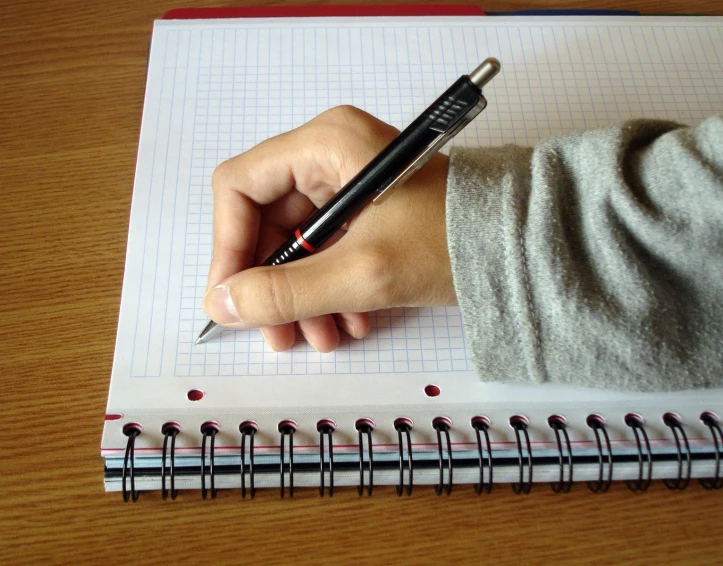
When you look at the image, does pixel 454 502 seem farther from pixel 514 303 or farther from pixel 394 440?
pixel 514 303

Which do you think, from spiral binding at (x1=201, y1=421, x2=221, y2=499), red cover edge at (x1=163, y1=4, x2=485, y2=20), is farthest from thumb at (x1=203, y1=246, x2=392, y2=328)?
red cover edge at (x1=163, y1=4, x2=485, y2=20)

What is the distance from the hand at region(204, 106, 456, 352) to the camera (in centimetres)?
47

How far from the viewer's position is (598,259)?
45cm

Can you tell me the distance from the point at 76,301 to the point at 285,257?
8.5 inches

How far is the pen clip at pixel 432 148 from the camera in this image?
1.42ft

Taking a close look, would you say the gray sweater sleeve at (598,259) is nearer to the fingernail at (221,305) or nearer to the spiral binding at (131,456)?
the fingernail at (221,305)

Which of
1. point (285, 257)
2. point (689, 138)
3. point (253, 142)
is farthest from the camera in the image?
point (253, 142)

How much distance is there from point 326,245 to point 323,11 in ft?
1.20

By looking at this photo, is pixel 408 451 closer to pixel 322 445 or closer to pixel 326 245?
pixel 322 445

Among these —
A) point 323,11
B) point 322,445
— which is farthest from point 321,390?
point 323,11

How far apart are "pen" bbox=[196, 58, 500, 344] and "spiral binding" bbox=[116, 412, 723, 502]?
0.35 ft

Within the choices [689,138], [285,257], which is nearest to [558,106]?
[689,138]

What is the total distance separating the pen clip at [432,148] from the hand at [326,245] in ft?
0.05

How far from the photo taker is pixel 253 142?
647 millimetres
